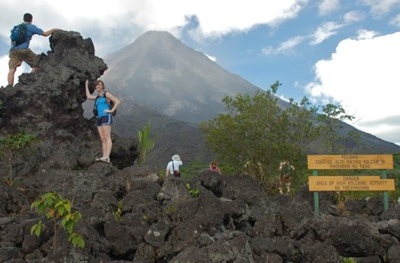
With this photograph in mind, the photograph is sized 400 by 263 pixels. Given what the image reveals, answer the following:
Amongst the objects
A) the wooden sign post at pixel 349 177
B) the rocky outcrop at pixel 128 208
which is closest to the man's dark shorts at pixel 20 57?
the rocky outcrop at pixel 128 208

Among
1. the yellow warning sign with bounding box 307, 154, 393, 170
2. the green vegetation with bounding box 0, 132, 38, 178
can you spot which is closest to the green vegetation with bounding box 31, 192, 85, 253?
the green vegetation with bounding box 0, 132, 38, 178

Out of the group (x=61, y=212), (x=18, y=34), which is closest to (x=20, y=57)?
(x=18, y=34)

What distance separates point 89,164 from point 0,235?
4.65m

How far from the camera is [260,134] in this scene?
70.0ft

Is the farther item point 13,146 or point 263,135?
point 263,135

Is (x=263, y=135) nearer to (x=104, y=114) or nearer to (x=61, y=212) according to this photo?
(x=104, y=114)

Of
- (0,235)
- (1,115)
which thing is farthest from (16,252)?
(1,115)

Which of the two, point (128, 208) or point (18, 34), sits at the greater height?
point (18, 34)

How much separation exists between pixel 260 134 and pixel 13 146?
12282 mm

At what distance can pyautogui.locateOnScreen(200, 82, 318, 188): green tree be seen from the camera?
69.0 feet

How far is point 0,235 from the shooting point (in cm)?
812

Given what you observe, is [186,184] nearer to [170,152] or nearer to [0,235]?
[0,235]

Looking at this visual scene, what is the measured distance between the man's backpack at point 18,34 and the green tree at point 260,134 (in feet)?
34.0

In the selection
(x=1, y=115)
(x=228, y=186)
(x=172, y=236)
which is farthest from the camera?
(x=1, y=115)
